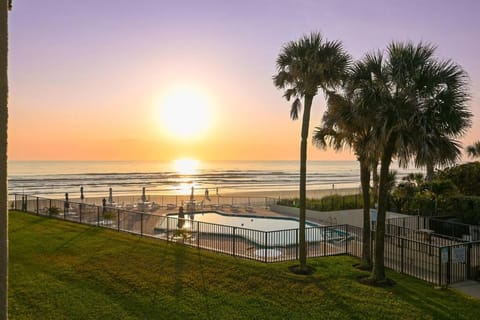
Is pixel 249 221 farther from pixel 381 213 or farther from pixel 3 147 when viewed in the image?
pixel 3 147

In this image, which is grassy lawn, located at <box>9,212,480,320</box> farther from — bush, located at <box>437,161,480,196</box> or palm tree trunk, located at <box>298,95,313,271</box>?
bush, located at <box>437,161,480,196</box>

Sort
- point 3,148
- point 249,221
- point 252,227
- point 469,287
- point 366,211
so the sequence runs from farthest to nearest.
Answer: point 249,221 < point 252,227 < point 366,211 < point 469,287 < point 3,148

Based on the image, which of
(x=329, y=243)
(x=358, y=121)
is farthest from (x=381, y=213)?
(x=329, y=243)

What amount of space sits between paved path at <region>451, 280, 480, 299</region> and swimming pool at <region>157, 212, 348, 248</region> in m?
5.85

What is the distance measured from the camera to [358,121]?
34.5ft

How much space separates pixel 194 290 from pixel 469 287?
25.6 feet

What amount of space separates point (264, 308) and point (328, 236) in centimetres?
971

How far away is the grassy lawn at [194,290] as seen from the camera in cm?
853

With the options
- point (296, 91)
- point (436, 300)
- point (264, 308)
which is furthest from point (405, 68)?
point (264, 308)

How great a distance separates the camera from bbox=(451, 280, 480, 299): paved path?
33.8 ft

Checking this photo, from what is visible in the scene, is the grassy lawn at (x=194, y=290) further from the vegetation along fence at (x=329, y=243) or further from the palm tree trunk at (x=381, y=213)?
the vegetation along fence at (x=329, y=243)

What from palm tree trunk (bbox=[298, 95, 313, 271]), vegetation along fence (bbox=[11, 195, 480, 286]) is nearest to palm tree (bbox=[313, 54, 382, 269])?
palm tree trunk (bbox=[298, 95, 313, 271])

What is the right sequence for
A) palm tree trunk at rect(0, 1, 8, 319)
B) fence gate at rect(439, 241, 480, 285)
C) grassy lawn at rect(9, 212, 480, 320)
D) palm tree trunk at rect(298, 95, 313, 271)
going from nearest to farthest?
palm tree trunk at rect(0, 1, 8, 319) < grassy lawn at rect(9, 212, 480, 320) < fence gate at rect(439, 241, 480, 285) < palm tree trunk at rect(298, 95, 313, 271)

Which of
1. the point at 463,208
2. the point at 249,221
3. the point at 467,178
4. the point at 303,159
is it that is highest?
the point at 303,159
